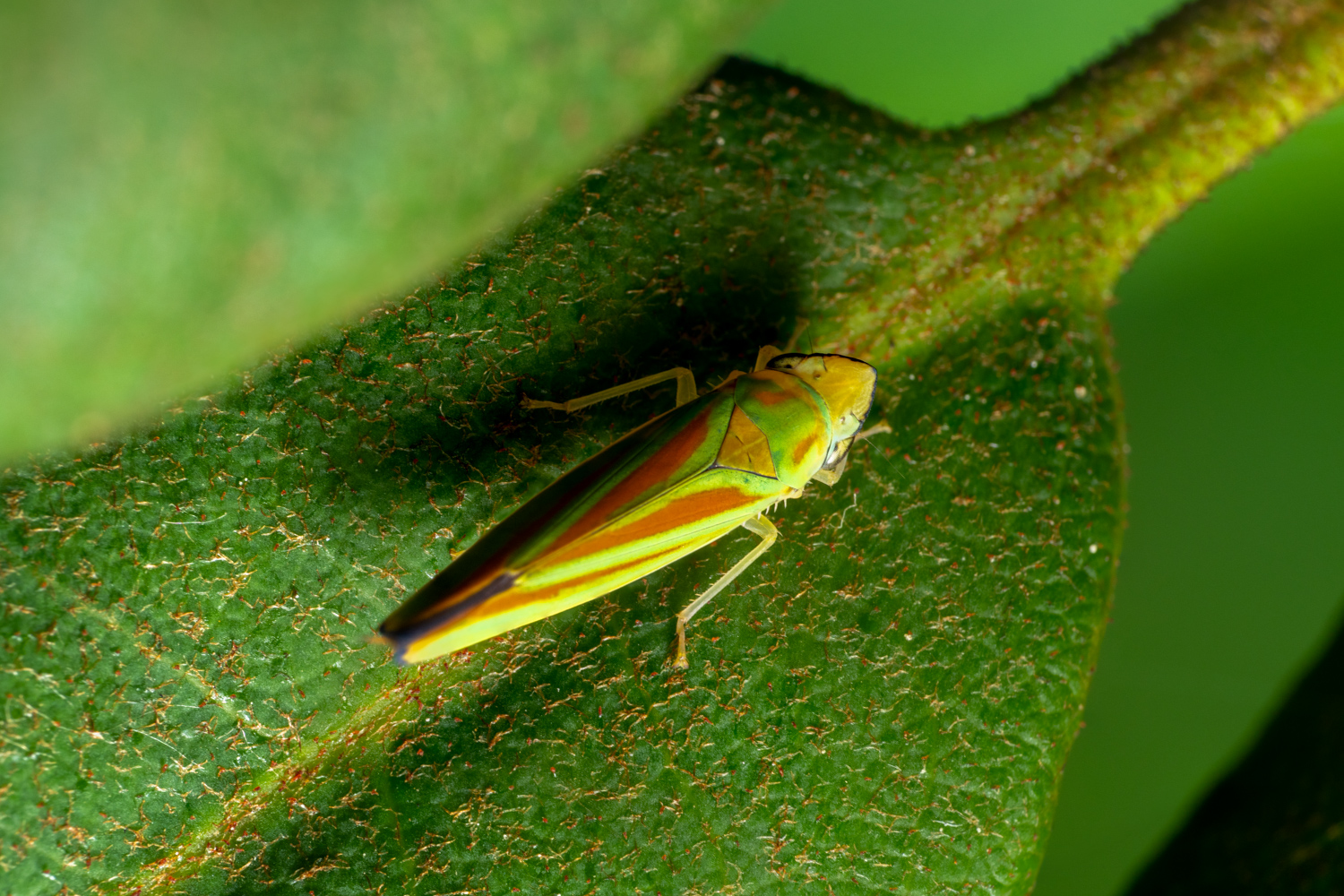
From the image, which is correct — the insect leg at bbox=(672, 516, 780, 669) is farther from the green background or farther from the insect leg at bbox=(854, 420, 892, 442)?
the green background

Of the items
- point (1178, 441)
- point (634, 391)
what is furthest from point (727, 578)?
point (1178, 441)

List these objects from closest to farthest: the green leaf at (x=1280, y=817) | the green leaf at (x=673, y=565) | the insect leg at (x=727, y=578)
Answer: the green leaf at (x=673, y=565), the insect leg at (x=727, y=578), the green leaf at (x=1280, y=817)

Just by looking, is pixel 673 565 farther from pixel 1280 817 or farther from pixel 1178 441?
pixel 1178 441

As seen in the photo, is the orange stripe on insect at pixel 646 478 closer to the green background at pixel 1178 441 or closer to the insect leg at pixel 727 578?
the insect leg at pixel 727 578

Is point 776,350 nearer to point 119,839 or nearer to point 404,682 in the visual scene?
point 404,682

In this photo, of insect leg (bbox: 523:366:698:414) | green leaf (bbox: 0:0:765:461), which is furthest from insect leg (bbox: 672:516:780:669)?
green leaf (bbox: 0:0:765:461)

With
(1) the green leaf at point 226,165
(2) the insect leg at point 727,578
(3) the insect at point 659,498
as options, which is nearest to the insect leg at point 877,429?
(3) the insect at point 659,498
